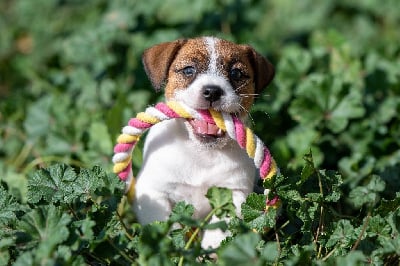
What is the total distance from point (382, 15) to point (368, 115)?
3.26 meters

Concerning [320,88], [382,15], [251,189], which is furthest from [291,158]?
[382,15]

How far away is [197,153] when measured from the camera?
12.7 feet

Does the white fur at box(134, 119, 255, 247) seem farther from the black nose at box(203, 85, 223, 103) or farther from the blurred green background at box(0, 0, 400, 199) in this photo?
the blurred green background at box(0, 0, 400, 199)

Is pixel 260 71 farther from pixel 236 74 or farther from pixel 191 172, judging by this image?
pixel 191 172

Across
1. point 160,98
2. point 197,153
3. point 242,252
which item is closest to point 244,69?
point 197,153

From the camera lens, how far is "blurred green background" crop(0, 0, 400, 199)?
16.8 feet

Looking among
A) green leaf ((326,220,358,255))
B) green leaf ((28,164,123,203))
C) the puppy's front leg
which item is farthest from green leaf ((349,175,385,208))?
green leaf ((28,164,123,203))

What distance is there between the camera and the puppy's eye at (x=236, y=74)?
3902 millimetres

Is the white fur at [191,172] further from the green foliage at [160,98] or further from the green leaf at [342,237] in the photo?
the green leaf at [342,237]

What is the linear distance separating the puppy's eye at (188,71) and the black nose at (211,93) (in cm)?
27

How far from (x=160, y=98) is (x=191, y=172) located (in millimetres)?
1688

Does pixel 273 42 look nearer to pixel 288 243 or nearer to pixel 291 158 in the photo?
pixel 291 158

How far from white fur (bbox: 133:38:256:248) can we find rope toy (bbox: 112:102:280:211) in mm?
119

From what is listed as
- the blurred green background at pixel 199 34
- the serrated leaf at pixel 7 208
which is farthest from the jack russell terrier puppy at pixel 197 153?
the serrated leaf at pixel 7 208
